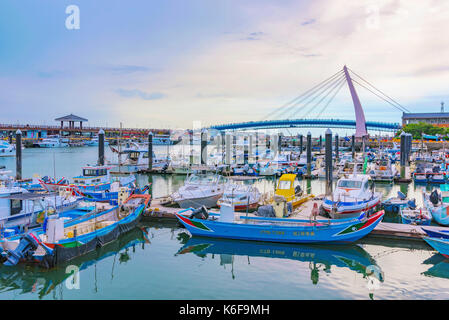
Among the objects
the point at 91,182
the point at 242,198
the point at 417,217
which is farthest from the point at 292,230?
the point at 91,182

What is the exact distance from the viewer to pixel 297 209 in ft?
67.9

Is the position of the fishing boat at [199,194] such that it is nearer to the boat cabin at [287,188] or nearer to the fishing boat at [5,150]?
the boat cabin at [287,188]

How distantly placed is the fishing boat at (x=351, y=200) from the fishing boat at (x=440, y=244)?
458 centimetres

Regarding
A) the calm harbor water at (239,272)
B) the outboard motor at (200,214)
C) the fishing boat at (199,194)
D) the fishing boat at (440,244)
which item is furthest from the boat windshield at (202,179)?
the fishing boat at (440,244)

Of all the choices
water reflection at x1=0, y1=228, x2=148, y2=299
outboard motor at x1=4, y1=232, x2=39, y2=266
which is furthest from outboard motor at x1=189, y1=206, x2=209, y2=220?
outboard motor at x1=4, y1=232, x2=39, y2=266

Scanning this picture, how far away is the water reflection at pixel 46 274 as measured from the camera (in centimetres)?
1248

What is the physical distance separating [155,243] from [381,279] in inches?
360

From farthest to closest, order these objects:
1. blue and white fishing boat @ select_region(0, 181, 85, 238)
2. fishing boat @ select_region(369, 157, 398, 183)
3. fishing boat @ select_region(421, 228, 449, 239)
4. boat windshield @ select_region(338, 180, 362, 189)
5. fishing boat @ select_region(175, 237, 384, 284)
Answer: fishing boat @ select_region(369, 157, 398, 183) → boat windshield @ select_region(338, 180, 362, 189) → blue and white fishing boat @ select_region(0, 181, 85, 238) → fishing boat @ select_region(421, 228, 449, 239) → fishing boat @ select_region(175, 237, 384, 284)

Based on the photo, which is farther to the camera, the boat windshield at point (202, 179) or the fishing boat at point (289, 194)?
the boat windshield at point (202, 179)

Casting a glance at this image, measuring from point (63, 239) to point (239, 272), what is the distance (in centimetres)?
638

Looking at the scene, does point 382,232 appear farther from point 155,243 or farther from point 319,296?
point 155,243

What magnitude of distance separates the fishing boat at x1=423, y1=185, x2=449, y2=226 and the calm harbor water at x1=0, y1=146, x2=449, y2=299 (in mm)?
3514

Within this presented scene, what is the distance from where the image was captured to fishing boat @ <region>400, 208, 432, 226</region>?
1834cm

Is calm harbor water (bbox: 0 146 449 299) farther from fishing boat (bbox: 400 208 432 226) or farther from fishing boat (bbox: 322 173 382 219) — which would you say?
fishing boat (bbox: 400 208 432 226)
